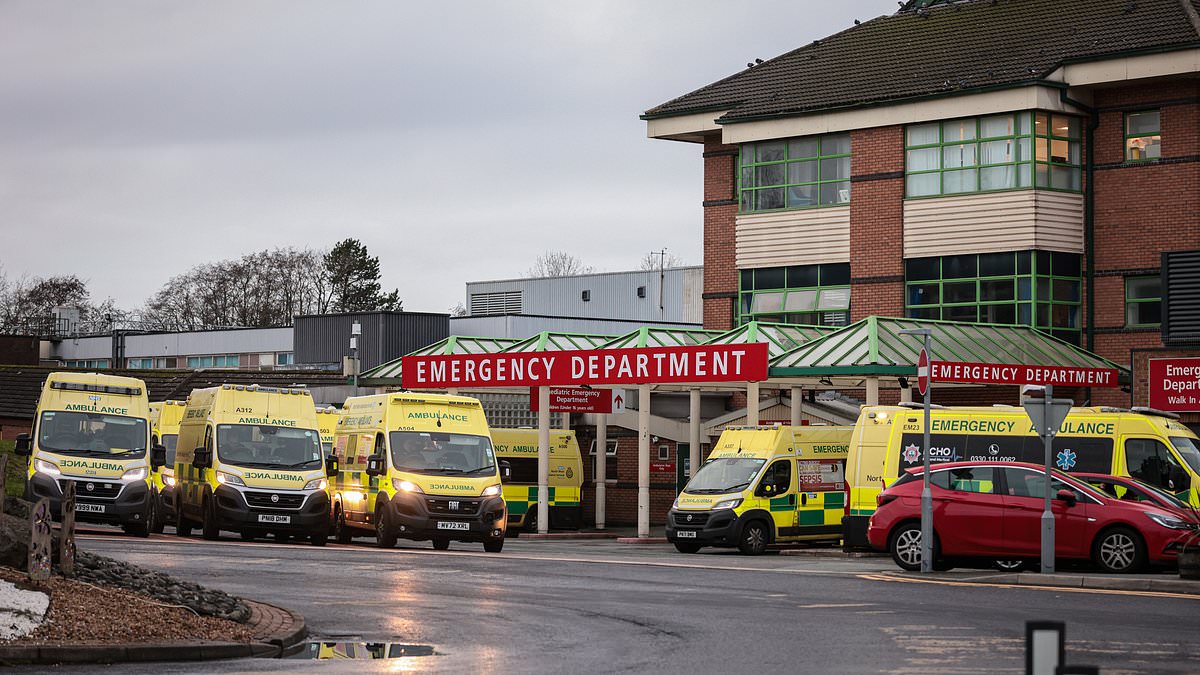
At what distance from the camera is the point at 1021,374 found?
35.0m

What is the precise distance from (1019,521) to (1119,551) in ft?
4.61

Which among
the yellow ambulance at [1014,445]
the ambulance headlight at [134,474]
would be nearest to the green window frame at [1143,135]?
the yellow ambulance at [1014,445]

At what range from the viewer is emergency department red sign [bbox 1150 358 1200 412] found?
116ft

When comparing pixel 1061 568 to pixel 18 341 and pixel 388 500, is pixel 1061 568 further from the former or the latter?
pixel 18 341

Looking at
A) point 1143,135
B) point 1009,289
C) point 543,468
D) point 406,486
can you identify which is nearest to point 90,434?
point 406,486

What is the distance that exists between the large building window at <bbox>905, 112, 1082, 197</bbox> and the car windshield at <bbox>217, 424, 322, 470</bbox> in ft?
58.2

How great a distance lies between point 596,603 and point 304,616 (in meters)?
3.31

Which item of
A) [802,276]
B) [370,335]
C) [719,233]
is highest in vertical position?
[719,233]

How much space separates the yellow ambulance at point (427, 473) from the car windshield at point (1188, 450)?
37.0 ft

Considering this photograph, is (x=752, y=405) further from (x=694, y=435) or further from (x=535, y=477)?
(x=535, y=477)

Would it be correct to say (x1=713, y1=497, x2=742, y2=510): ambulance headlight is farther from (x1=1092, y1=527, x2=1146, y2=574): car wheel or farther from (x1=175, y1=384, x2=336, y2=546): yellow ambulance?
(x1=1092, y1=527, x2=1146, y2=574): car wheel

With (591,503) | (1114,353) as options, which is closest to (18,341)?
(591,503)

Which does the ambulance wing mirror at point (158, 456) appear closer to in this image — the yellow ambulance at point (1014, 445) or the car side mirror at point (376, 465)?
the car side mirror at point (376, 465)

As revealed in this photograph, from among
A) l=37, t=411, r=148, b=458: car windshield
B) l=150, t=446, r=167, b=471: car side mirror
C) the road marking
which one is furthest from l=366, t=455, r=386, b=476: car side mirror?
the road marking
